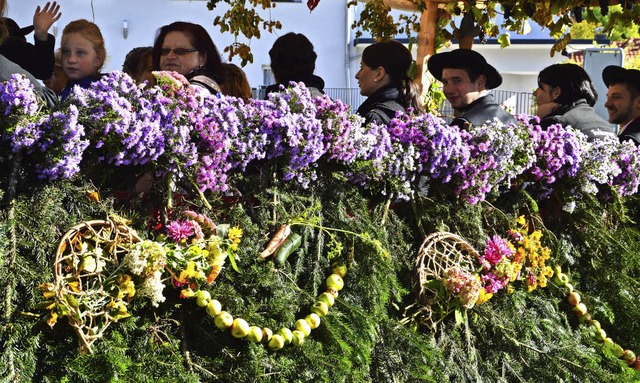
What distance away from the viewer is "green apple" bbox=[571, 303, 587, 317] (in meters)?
4.65

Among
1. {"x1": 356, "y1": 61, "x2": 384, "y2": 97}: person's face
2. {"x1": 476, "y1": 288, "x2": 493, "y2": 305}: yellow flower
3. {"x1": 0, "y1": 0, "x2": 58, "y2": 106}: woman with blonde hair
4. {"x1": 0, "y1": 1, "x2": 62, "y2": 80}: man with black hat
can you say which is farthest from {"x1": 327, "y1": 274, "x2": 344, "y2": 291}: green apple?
{"x1": 0, "y1": 1, "x2": 62, "y2": 80}: man with black hat

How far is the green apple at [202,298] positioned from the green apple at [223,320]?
0.22ft

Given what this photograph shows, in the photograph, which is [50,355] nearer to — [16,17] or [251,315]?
[251,315]

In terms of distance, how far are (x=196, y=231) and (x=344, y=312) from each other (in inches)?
29.9

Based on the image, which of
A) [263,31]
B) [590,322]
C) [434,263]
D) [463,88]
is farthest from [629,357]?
[263,31]

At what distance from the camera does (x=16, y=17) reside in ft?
62.5

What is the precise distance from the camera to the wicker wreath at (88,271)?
2.82 metres

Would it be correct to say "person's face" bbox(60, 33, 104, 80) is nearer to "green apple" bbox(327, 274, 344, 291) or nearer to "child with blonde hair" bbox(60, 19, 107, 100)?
"child with blonde hair" bbox(60, 19, 107, 100)

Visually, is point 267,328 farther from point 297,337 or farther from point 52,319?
point 52,319

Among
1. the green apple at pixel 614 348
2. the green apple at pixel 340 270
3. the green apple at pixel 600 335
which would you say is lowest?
the green apple at pixel 614 348

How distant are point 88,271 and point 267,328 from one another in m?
0.72

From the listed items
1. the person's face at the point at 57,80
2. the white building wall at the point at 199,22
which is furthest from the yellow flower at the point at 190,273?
the white building wall at the point at 199,22

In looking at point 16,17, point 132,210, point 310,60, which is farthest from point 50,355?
point 16,17

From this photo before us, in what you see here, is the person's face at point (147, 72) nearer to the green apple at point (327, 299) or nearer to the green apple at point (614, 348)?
the green apple at point (327, 299)
